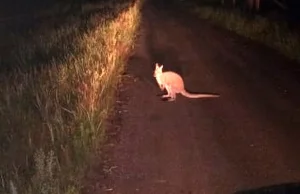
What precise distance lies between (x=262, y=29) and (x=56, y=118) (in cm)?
1366

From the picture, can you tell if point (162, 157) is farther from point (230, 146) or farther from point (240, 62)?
point (240, 62)

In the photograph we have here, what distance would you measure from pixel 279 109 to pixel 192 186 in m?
3.82

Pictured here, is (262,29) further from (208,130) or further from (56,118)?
(56,118)

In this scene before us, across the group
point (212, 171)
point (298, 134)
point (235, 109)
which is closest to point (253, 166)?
point (212, 171)

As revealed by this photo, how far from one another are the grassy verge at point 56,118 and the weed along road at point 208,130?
34 centimetres

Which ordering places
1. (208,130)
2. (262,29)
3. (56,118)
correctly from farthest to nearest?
(262,29) → (208,130) → (56,118)

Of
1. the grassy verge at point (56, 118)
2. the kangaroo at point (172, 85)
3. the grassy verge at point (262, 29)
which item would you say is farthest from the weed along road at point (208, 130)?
the grassy verge at point (262, 29)

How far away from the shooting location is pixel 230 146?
8.12 m

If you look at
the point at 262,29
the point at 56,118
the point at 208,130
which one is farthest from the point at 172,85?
the point at 262,29

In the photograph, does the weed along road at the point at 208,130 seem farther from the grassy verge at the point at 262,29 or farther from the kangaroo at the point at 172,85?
the grassy verge at the point at 262,29

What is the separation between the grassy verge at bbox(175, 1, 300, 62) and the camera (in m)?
16.6

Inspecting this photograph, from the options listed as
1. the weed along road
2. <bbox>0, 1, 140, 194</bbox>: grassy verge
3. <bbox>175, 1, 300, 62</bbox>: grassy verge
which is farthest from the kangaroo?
<bbox>175, 1, 300, 62</bbox>: grassy verge

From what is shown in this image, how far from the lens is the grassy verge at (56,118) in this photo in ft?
21.3

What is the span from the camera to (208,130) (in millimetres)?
8984
